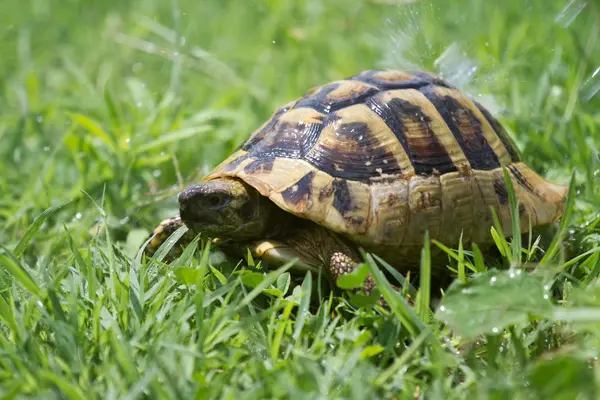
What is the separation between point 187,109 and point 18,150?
3.69 ft

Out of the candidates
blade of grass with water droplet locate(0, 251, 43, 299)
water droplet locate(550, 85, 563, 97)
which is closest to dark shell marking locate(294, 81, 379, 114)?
blade of grass with water droplet locate(0, 251, 43, 299)

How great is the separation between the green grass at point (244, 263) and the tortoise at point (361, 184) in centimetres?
14

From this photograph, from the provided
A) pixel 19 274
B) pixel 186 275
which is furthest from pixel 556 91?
pixel 19 274

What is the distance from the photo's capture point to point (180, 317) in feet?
7.16

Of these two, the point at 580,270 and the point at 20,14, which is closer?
the point at 580,270

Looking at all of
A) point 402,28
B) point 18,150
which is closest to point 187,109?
point 18,150

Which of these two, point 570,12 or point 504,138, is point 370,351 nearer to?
point 504,138

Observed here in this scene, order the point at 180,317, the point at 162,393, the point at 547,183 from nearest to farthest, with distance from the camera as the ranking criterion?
the point at 162,393 → the point at 180,317 → the point at 547,183

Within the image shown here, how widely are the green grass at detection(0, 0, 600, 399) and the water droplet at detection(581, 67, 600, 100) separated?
0.02m

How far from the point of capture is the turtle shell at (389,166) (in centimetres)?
Result: 266

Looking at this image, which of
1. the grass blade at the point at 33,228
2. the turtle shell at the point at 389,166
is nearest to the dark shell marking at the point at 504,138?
the turtle shell at the point at 389,166

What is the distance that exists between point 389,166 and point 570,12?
2.21 metres

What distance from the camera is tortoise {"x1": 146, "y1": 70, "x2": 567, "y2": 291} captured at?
2.65 metres

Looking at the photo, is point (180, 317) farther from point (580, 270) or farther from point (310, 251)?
point (580, 270)
